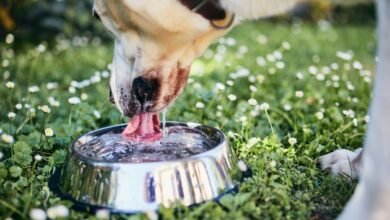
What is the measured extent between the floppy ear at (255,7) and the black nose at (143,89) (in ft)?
1.35

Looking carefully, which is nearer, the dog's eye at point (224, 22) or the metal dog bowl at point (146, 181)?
the metal dog bowl at point (146, 181)

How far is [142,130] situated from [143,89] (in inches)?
6.4

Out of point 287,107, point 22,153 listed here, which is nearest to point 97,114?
point 22,153

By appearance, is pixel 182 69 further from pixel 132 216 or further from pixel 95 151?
pixel 132 216

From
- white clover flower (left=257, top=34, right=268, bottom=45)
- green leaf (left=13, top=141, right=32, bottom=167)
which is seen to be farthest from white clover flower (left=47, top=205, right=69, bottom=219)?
white clover flower (left=257, top=34, right=268, bottom=45)

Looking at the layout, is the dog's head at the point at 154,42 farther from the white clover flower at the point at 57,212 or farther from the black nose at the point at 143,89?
the white clover flower at the point at 57,212

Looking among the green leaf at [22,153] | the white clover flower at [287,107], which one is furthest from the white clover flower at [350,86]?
the green leaf at [22,153]

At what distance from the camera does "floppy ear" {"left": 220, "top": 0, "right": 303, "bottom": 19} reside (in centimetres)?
205

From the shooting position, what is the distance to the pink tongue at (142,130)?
2.35m

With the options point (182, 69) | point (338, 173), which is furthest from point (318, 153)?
point (182, 69)

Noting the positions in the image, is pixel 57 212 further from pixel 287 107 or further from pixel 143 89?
pixel 287 107

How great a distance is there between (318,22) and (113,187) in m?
5.34

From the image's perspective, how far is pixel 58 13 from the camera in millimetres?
4859

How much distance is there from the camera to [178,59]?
2271 millimetres
